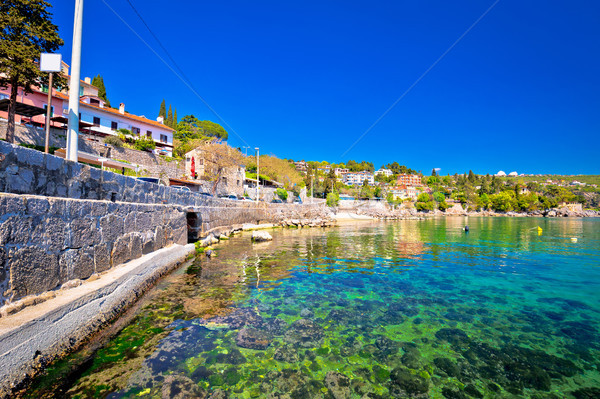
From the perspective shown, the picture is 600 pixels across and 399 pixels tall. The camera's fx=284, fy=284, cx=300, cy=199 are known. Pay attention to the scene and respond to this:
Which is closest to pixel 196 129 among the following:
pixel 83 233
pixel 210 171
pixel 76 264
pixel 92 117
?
pixel 92 117

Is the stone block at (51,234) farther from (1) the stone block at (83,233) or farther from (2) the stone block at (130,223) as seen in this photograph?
(2) the stone block at (130,223)

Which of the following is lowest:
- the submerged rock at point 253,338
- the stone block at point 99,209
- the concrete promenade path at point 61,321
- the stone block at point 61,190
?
the submerged rock at point 253,338

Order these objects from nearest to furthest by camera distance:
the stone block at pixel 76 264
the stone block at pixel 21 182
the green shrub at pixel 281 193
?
the stone block at pixel 21 182 < the stone block at pixel 76 264 < the green shrub at pixel 281 193

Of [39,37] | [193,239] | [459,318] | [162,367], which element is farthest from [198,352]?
[39,37]

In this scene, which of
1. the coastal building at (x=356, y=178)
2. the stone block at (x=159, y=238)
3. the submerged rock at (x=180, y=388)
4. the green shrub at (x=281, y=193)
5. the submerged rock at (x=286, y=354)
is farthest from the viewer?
the coastal building at (x=356, y=178)

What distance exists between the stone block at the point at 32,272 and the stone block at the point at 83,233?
0.51 meters

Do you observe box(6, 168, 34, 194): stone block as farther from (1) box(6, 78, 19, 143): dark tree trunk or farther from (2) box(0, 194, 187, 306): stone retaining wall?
(1) box(6, 78, 19, 143): dark tree trunk

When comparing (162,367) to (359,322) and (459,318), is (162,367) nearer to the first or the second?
(359,322)

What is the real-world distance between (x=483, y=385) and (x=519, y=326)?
10.1ft

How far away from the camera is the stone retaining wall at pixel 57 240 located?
3336 mm

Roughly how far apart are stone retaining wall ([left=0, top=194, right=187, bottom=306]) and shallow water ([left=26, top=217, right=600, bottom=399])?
3.83 ft

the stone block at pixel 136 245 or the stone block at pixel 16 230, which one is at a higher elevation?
the stone block at pixel 16 230

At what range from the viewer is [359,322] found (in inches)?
237

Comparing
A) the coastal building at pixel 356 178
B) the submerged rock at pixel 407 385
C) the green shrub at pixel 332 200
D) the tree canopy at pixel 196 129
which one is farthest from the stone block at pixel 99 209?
the coastal building at pixel 356 178
